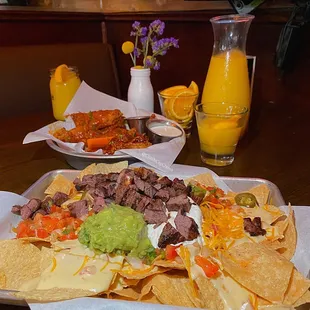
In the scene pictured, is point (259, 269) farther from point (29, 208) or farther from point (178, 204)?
point (29, 208)

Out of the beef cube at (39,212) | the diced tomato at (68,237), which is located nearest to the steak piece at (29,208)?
the beef cube at (39,212)

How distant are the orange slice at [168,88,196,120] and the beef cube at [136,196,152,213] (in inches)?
29.1

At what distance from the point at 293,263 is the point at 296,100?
5.14ft

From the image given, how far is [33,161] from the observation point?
1.46 m

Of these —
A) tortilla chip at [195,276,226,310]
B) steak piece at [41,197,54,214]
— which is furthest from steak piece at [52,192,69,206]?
tortilla chip at [195,276,226,310]

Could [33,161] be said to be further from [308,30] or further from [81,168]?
[308,30]

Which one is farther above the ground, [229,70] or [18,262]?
[229,70]

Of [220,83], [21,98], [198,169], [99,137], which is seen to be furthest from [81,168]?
[21,98]

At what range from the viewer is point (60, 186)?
121cm

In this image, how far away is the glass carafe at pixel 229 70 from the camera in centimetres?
151

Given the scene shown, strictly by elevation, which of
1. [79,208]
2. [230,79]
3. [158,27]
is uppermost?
[158,27]

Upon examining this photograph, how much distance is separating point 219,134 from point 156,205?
48 centimetres

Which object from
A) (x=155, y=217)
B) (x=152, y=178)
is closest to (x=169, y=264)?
(x=155, y=217)

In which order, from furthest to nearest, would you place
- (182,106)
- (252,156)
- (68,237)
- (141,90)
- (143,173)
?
(141,90)
(182,106)
(252,156)
(143,173)
(68,237)
